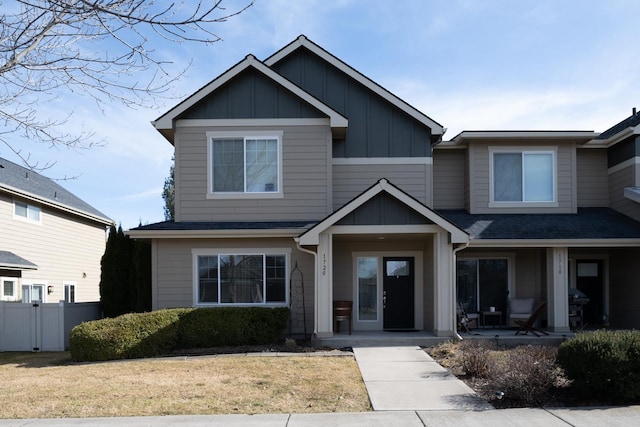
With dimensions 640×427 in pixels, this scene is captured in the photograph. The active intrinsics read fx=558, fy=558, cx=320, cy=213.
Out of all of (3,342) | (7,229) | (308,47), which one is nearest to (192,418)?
(3,342)

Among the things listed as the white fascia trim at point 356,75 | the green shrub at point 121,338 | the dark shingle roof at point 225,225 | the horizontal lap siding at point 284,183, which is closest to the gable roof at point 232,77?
the horizontal lap siding at point 284,183

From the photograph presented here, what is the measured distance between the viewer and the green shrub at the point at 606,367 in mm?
7988

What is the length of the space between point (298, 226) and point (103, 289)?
715 centimetres

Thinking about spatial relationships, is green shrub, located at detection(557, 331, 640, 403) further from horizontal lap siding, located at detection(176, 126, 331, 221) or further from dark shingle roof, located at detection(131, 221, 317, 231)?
horizontal lap siding, located at detection(176, 126, 331, 221)

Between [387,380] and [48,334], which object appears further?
[48,334]

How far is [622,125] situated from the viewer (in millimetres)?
18312

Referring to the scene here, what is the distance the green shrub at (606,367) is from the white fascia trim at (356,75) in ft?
29.0

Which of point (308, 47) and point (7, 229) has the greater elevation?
point (308, 47)

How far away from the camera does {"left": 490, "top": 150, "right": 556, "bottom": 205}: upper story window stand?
55.8 ft

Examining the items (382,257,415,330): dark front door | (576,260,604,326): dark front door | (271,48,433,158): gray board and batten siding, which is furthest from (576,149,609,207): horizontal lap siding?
(382,257,415,330): dark front door

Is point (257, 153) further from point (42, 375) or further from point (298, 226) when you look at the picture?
point (42, 375)

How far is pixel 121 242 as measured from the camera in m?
18.0

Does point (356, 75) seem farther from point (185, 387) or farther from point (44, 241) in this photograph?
point (44, 241)

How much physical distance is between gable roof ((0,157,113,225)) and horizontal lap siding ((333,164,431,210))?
9.07 metres
